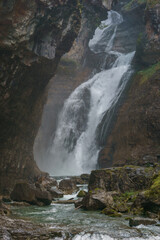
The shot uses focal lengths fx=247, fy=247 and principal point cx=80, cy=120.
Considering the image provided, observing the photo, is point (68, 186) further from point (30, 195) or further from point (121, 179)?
point (30, 195)

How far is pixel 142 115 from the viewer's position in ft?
74.7

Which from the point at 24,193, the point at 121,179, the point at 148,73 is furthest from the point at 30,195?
the point at 148,73

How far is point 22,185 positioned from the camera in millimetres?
10805

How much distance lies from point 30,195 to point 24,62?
6.98 meters

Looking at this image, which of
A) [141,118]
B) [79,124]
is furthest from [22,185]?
[79,124]

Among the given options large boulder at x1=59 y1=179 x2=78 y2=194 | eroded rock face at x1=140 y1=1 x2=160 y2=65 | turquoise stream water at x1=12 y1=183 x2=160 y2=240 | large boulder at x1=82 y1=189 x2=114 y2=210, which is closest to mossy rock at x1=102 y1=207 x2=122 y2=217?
turquoise stream water at x1=12 y1=183 x2=160 y2=240

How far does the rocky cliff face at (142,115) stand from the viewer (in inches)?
848

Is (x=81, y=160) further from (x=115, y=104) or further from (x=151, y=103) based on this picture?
(x=151, y=103)

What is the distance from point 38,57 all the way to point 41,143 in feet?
69.3

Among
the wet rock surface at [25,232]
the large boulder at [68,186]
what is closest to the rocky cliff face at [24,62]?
the large boulder at [68,186]

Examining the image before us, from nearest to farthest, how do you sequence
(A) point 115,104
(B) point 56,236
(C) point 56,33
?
1. (B) point 56,236
2. (C) point 56,33
3. (A) point 115,104

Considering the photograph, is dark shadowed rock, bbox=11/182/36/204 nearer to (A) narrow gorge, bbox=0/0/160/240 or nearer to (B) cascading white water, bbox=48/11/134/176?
(A) narrow gorge, bbox=0/0/160/240

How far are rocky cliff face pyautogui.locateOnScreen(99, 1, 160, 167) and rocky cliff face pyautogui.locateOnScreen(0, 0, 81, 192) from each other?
855cm

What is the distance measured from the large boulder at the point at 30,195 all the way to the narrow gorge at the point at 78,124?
0.05 m
